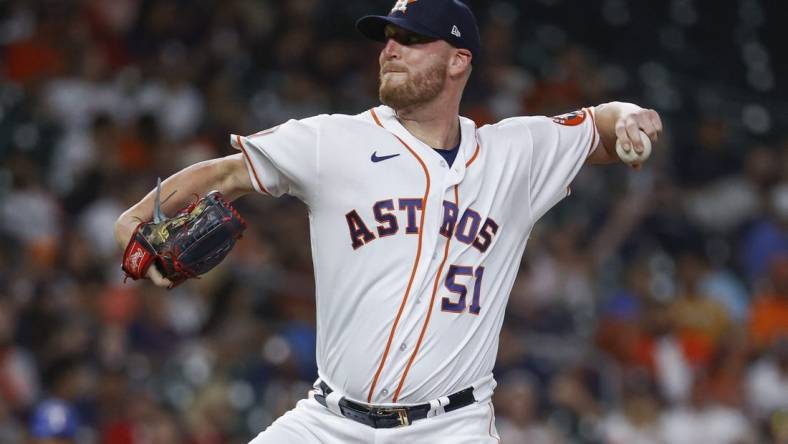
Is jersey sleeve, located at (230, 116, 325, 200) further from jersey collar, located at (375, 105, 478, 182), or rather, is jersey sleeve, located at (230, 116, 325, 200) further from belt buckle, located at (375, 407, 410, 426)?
belt buckle, located at (375, 407, 410, 426)

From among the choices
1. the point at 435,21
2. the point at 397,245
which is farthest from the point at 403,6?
the point at 397,245

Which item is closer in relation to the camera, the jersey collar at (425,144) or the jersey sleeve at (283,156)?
the jersey sleeve at (283,156)

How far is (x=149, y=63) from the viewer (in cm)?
927

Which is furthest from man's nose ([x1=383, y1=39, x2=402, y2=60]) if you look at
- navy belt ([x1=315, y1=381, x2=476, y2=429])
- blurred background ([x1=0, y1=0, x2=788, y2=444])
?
blurred background ([x1=0, y1=0, x2=788, y2=444])

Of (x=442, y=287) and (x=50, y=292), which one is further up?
(x=442, y=287)

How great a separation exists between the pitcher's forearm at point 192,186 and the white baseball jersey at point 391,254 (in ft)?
0.23

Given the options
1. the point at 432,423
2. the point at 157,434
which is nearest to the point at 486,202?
the point at 432,423

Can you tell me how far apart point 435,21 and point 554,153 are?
1.97 ft

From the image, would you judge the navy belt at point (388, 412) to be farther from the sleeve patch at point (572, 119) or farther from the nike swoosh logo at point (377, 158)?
the sleeve patch at point (572, 119)

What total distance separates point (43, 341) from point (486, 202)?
149 inches

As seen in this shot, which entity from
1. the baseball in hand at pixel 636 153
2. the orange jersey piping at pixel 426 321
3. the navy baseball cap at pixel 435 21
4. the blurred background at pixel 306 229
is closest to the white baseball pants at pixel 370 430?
the orange jersey piping at pixel 426 321

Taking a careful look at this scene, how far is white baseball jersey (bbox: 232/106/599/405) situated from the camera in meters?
3.92

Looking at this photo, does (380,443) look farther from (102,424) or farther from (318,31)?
(318,31)

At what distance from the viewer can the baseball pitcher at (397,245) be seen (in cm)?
392
